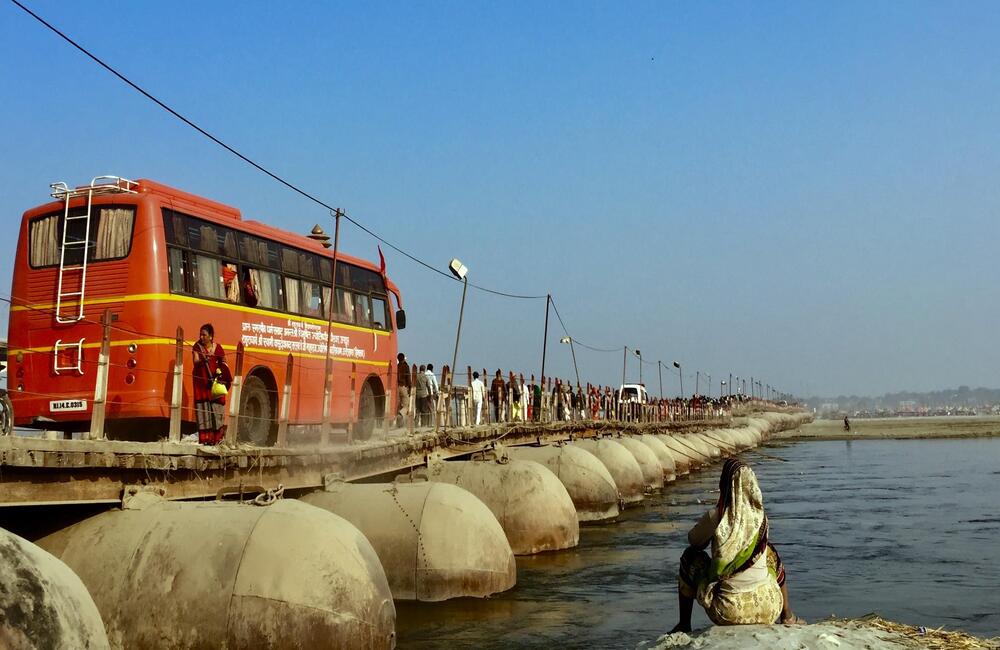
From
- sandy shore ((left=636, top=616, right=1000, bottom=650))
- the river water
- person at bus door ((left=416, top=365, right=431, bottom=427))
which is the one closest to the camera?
sandy shore ((left=636, top=616, right=1000, bottom=650))

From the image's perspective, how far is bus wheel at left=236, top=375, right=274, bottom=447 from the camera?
17.4 m

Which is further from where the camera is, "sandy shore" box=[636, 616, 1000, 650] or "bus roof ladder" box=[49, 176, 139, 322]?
"bus roof ladder" box=[49, 176, 139, 322]

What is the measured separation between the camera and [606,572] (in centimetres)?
1895

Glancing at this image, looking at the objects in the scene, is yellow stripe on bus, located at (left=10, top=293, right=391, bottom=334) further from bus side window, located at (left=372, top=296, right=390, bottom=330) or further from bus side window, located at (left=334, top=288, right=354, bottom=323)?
bus side window, located at (left=372, top=296, right=390, bottom=330)

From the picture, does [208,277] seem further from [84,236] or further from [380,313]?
[380,313]

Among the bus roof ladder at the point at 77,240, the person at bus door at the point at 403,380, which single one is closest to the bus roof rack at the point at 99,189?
the bus roof ladder at the point at 77,240

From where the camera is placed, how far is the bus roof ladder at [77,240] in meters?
15.3

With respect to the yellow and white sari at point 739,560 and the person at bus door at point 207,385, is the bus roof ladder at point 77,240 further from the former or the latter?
the yellow and white sari at point 739,560

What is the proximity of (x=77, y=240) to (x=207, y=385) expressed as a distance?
3307 mm

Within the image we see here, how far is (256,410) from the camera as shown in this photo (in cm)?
1800

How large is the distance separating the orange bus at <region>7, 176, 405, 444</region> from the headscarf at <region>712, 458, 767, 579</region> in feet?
29.3

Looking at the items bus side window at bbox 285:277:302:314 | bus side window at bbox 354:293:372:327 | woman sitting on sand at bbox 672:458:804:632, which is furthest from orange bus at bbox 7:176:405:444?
woman sitting on sand at bbox 672:458:804:632

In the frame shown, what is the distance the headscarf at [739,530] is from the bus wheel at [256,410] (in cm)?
1145

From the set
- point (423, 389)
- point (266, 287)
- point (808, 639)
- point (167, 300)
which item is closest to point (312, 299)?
point (266, 287)
